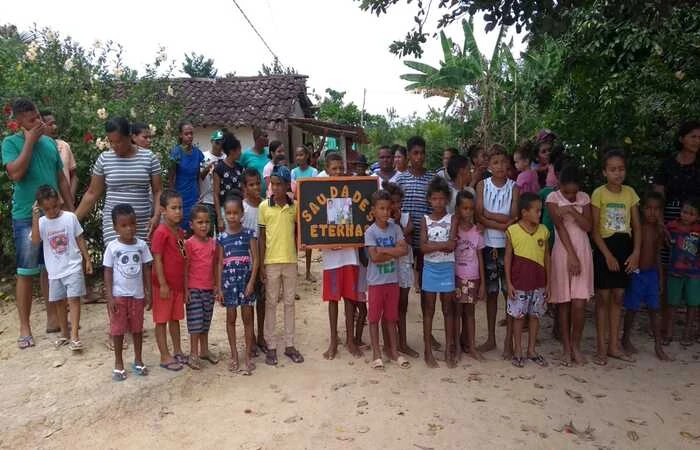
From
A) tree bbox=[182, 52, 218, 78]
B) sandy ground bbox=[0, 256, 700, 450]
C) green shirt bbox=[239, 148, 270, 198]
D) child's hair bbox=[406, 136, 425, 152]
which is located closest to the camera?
sandy ground bbox=[0, 256, 700, 450]

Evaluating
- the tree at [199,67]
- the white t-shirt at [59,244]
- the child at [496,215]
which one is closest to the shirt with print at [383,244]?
the child at [496,215]

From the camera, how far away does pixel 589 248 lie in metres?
4.79

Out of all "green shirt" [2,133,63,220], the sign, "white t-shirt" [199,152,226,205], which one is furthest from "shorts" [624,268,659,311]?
"green shirt" [2,133,63,220]

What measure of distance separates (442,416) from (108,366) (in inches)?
103

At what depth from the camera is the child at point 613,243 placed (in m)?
4.78

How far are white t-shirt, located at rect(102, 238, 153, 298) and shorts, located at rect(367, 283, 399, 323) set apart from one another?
6.12 feet

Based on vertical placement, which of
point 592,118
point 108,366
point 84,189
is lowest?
point 108,366

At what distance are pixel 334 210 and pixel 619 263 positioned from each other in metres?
2.53

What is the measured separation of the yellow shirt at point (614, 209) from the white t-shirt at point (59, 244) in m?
4.50

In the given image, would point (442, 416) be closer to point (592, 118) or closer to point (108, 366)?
point (108, 366)

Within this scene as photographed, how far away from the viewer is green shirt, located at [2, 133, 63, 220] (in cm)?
468

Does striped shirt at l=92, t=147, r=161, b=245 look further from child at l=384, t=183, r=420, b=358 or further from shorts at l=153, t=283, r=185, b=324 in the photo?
child at l=384, t=183, r=420, b=358

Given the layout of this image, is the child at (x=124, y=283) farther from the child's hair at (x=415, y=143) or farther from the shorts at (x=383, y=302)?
the child's hair at (x=415, y=143)

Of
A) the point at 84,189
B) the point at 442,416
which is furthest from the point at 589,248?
the point at 84,189
